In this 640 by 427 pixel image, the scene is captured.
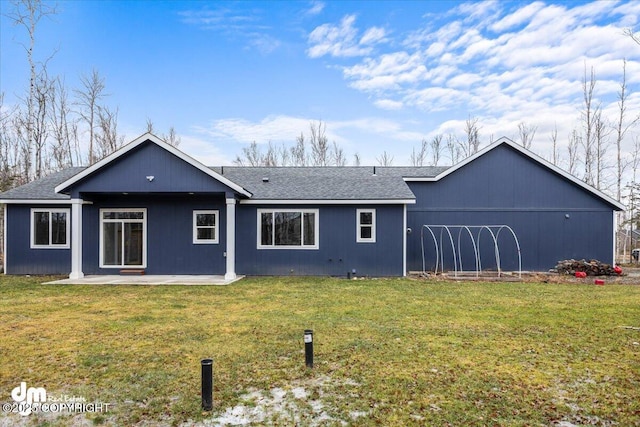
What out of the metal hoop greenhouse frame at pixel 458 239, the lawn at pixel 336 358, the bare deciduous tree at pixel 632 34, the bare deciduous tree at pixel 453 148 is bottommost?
the lawn at pixel 336 358

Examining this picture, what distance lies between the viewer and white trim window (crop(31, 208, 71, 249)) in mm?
13695

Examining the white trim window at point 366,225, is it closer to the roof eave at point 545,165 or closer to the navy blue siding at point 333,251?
the navy blue siding at point 333,251

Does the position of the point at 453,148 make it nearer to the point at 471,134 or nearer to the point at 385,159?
the point at 471,134

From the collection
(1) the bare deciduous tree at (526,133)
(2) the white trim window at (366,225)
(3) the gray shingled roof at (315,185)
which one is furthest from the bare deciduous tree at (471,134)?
(2) the white trim window at (366,225)

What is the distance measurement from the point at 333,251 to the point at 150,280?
6096 millimetres

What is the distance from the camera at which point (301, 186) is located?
47.2 ft

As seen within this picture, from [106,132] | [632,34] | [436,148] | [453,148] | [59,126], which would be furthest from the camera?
[436,148]

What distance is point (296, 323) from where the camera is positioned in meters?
6.74

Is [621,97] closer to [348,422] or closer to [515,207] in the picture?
[515,207]

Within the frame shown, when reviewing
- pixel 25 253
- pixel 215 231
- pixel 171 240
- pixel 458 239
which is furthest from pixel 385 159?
pixel 25 253

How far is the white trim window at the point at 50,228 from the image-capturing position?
1370cm

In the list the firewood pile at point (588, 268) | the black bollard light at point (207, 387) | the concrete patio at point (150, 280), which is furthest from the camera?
the firewood pile at point (588, 268)

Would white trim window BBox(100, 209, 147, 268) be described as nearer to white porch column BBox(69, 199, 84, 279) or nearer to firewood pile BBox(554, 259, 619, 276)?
white porch column BBox(69, 199, 84, 279)

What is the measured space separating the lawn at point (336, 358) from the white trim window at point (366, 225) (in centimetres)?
445
